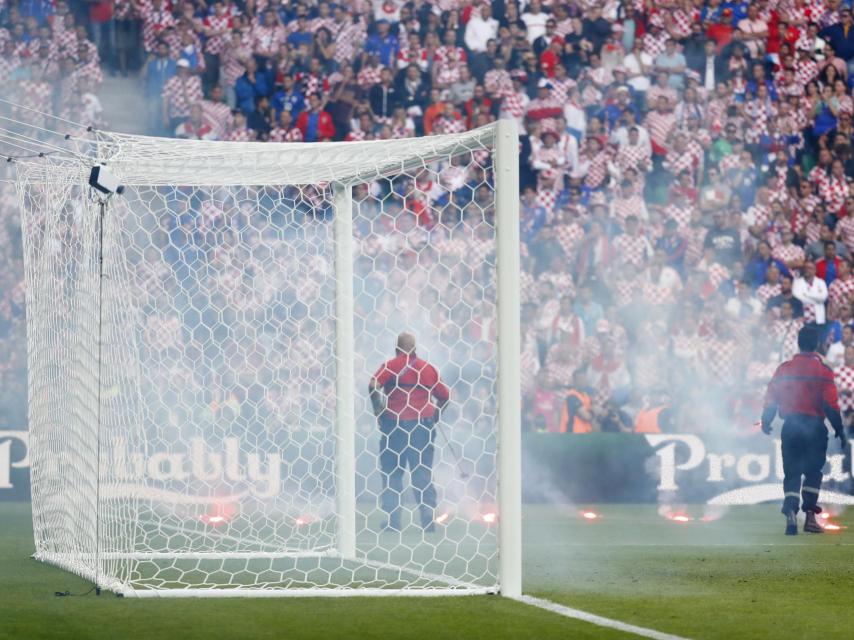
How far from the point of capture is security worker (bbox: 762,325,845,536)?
1116 cm

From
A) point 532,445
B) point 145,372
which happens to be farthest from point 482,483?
point 145,372

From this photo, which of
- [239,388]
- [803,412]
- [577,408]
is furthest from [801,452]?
[239,388]

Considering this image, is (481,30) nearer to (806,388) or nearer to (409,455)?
(409,455)

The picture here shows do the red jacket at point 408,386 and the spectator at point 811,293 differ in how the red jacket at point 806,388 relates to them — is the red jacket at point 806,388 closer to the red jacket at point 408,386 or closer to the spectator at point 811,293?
the red jacket at point 408,386

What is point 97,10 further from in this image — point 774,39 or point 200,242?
point 774,39

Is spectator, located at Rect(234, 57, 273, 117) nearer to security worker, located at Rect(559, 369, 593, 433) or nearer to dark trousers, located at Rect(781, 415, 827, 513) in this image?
security worker, located at Rect(559, 369, 593, 433)

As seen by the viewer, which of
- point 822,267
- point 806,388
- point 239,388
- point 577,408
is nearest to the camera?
point 806,388

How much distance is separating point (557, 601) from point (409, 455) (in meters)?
4.77

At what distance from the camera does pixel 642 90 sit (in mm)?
18375

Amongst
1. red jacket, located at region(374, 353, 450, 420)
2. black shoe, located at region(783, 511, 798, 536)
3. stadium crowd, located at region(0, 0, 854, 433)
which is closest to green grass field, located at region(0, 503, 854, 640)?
black shoe, located at region(783, 511, 798, 536)

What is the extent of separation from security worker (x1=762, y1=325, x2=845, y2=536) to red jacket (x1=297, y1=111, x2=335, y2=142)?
25.0 feet

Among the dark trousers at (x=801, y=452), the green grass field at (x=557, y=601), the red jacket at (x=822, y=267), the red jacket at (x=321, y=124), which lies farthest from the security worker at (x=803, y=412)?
the red jacket at (x=321, y=124)

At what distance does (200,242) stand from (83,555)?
23.3ft

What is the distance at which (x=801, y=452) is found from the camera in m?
11.2
